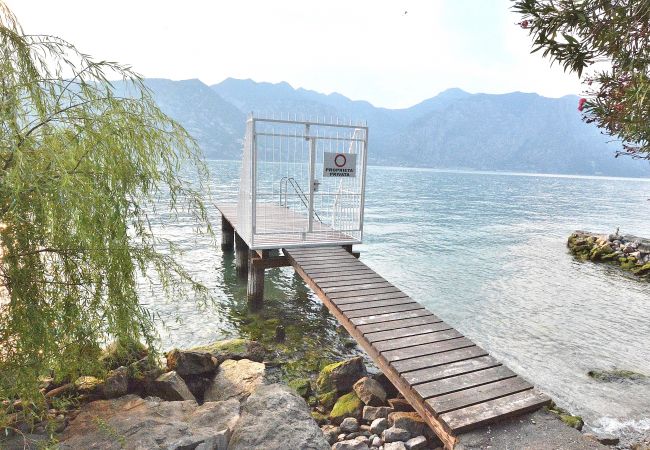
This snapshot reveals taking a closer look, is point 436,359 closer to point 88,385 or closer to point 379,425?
point 379,425

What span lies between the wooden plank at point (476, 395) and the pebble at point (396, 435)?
0.85m

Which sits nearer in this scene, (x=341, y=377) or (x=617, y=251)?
(x=341, y=377)

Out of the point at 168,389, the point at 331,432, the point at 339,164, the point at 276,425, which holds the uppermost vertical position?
the point at 339,164

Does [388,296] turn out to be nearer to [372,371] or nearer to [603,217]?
[372,371]

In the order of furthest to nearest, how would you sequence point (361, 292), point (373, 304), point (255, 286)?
1. point (255, 286)
2. point (361, 292)
3. point (373, 304)

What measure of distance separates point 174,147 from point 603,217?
4685 cm

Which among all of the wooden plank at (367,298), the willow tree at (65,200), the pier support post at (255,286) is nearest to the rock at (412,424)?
the wooden plank at (367,298)

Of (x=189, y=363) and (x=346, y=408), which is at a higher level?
(x=189, y=363)

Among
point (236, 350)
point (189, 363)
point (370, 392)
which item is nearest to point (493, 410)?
point (370, 392)

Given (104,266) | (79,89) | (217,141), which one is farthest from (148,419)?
(217,141)

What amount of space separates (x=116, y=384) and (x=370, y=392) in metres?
3.57

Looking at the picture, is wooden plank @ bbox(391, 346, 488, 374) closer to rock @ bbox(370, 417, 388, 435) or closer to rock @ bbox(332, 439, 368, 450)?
rock @ bbox(370, 417, 388, 435)

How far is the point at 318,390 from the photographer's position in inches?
271

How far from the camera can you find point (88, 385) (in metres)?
5.24
